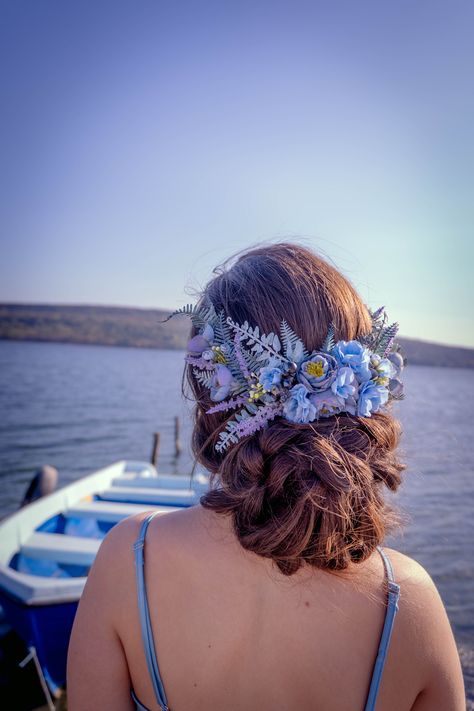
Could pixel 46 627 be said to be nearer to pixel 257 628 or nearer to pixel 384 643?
pixel 257 628

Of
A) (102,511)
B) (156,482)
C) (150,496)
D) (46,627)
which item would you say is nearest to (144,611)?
(46,627)

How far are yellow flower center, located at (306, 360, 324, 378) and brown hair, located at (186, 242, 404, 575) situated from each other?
2.4 inches

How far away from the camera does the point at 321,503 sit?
3.52ft

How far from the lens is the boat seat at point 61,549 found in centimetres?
426

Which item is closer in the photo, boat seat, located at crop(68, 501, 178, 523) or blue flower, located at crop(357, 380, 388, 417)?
blue flower, located at crop(357, 380, 388, 417)

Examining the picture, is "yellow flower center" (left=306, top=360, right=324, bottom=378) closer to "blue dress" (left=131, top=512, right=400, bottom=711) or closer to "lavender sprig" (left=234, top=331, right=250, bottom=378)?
"lavender sprig" (left=234, top=331, right=250, bottom=378)

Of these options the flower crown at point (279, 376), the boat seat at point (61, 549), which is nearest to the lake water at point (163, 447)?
the flower crown at point (279, 376)

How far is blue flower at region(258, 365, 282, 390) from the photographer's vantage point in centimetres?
116

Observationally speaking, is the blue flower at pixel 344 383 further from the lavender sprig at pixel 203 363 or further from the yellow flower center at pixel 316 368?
the lavender sprig at pixel 203 363

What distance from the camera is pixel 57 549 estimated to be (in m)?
4.41

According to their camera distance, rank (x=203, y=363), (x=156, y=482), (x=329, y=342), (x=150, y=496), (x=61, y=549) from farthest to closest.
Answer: (x=156, y=482)
(x=150, y=496)
(x=61, y=549)
(x=203, y=363)
(x=329, y=342)

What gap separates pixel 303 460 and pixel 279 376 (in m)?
0.23

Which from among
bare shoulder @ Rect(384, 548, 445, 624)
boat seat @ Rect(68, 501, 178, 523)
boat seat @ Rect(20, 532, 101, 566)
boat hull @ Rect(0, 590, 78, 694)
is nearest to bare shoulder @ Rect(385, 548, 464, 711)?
bare shoulder @ Rect(384, 548, 445, 624)

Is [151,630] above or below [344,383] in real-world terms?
below
